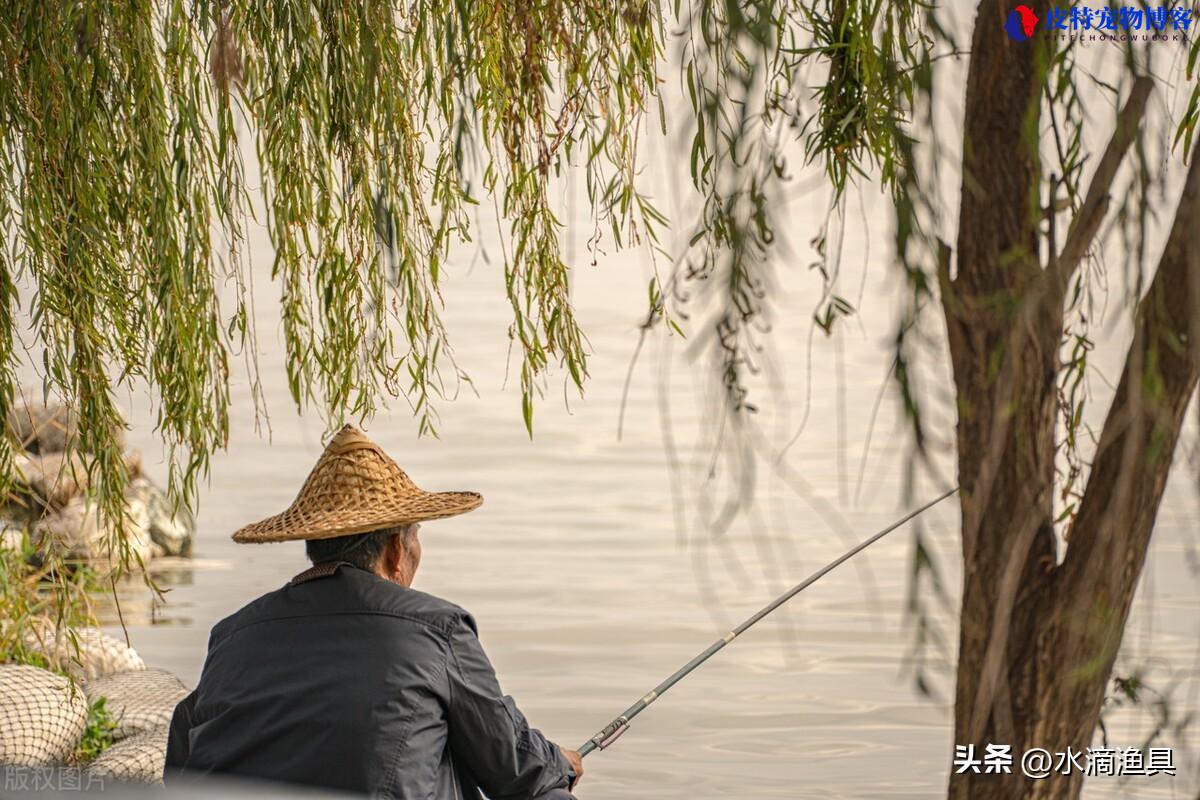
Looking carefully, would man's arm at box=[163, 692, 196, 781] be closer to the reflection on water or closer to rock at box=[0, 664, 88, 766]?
the reflection on water

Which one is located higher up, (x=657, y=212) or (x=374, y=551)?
(x=657, y=212)

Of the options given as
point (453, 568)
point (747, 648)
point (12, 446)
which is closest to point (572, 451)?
point (453, 568)

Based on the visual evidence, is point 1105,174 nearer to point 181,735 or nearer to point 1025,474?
point 1025,474

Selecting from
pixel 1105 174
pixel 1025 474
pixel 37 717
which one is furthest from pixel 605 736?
pixel 37 717

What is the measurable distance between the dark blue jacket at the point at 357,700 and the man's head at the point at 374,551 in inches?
2.7

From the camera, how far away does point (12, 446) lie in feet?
10.8

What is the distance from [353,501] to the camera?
2809 mm

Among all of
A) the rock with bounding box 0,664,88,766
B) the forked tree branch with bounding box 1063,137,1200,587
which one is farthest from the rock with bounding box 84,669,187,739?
the forked tree branch with bounding box 1063,137,1200,587

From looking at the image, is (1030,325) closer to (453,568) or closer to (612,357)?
(453,568)

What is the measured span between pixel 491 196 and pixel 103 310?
2.34 ft

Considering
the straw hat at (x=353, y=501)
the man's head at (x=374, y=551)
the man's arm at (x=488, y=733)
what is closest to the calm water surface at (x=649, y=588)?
the straw hat at (x=353, y=501)
